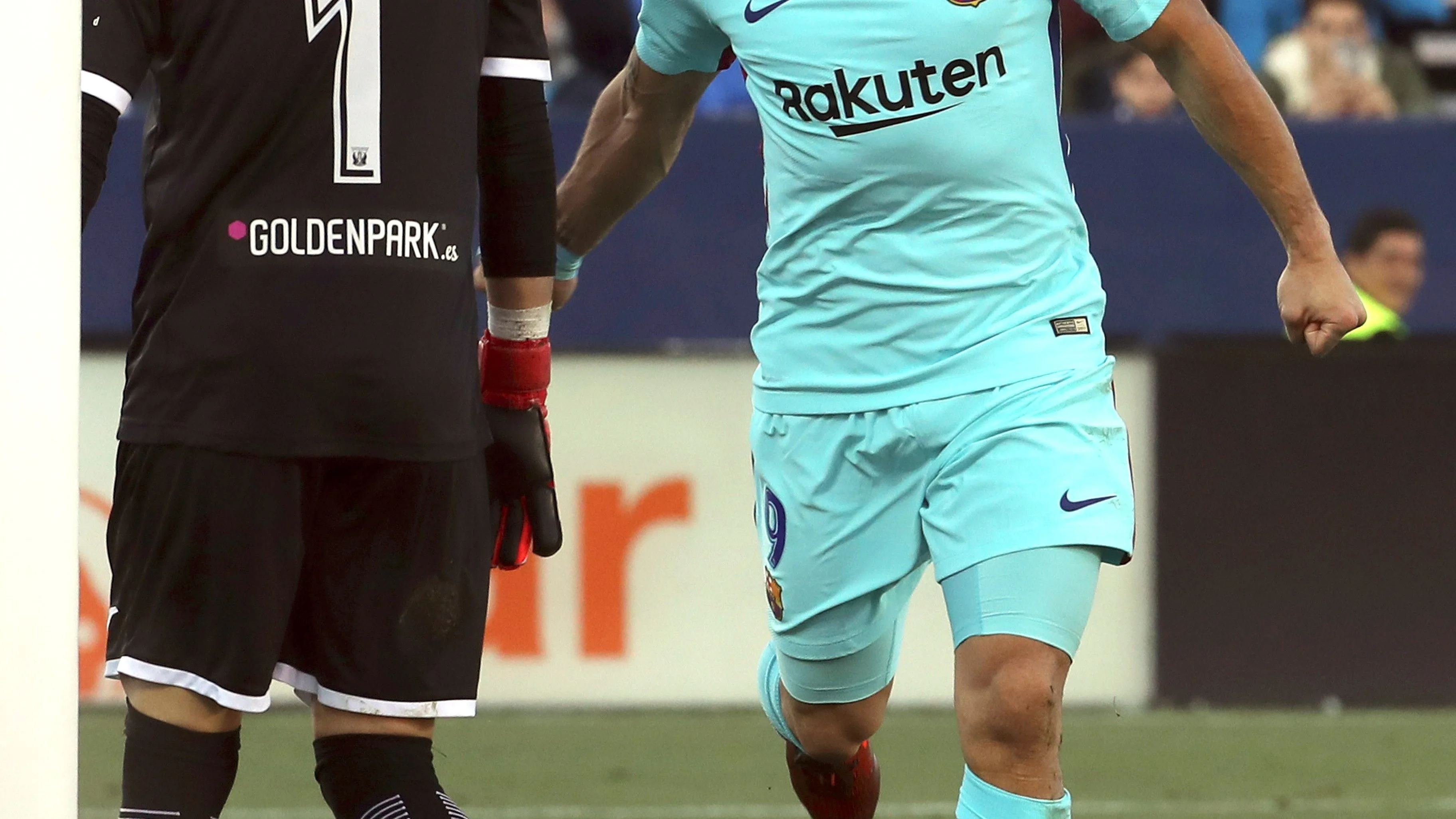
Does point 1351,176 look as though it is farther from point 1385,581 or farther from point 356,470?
point 356,470

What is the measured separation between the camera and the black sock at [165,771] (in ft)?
9.72

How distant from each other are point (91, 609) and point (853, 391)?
3831 millimetres

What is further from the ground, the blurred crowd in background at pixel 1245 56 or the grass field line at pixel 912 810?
the blurred crowd in background at pixel 1245 56

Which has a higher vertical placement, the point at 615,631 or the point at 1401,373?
the point at 1401,373

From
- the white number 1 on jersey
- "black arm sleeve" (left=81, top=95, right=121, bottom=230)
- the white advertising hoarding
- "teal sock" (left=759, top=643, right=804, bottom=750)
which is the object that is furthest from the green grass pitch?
"black arm sleeve" (left=81, top=95, right=121, bottom=230)

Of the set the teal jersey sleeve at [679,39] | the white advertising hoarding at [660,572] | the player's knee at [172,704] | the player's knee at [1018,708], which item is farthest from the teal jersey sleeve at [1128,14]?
the white advertising hoarding at [660,572]

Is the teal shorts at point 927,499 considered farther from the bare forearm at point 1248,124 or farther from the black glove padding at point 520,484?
the black glove padding at point 520,484

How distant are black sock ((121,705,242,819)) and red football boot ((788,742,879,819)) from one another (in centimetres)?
150

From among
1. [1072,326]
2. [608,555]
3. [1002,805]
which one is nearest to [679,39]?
[1072,326]

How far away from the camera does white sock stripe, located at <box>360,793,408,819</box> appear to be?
9.85 ft

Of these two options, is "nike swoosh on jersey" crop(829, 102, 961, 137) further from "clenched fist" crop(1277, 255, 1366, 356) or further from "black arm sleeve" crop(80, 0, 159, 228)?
"black arm sleeve" crop(80, 0, 159, 228)

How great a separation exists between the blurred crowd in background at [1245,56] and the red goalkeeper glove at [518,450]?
5225 millimetres

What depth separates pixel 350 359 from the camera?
296 cm

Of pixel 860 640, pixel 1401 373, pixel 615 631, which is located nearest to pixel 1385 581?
pixel 1401 373
